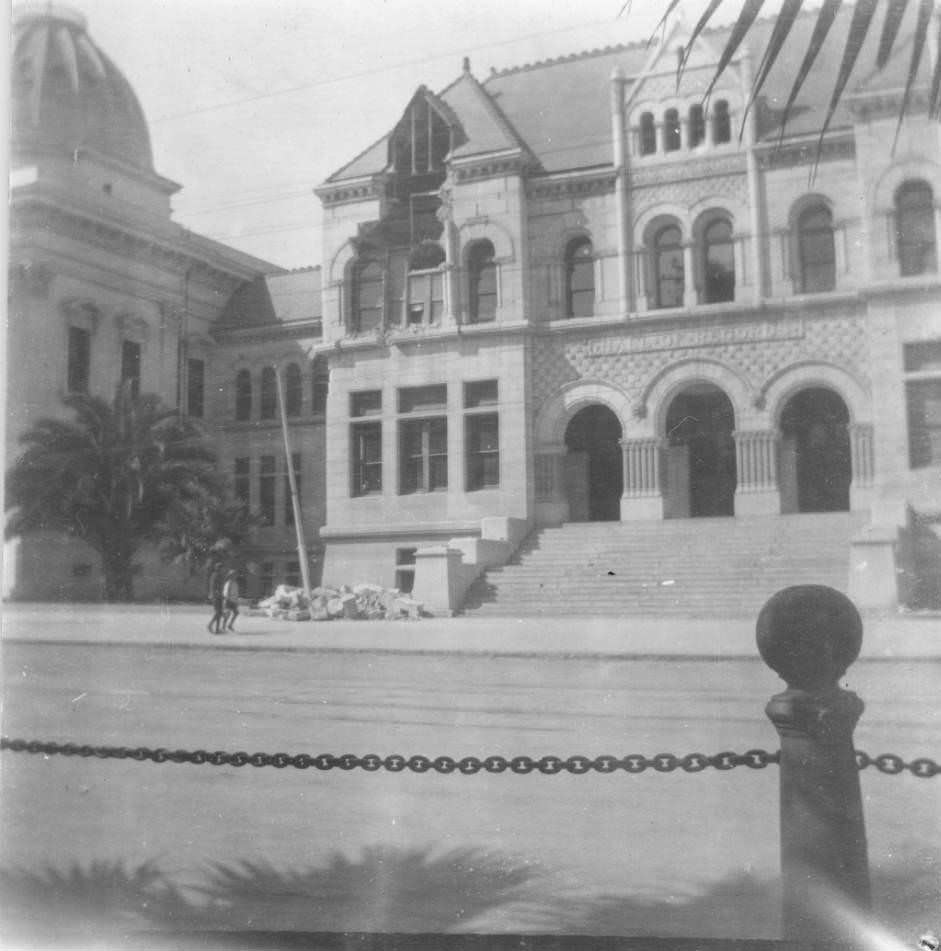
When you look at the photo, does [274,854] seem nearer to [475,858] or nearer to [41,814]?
[475,858]

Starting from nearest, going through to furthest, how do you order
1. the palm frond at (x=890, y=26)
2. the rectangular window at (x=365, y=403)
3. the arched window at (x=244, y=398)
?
the palm frond at (x=890, y=26), the rectangular window at (x=365, y=403), the arched window at (x=244, y=398)

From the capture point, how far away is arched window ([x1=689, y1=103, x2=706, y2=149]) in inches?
152

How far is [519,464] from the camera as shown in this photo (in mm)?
4082

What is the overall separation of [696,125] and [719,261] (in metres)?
0.54

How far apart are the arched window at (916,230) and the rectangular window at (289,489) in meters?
2.56

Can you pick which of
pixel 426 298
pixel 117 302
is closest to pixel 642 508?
pixel 426 298

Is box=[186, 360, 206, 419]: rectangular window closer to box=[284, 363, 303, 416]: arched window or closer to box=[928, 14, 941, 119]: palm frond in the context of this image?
box=[284, 363, 303, 416]: arched window

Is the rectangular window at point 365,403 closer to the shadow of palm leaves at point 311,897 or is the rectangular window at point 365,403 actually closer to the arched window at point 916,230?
the shadow of palm leaves at point 311,897

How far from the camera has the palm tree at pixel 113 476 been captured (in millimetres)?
4352

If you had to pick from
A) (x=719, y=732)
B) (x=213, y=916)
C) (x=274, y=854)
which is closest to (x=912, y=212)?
(x=719, y=732)

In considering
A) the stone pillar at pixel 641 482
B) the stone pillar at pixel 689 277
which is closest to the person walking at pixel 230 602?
the stone pillar at pixel 641 482

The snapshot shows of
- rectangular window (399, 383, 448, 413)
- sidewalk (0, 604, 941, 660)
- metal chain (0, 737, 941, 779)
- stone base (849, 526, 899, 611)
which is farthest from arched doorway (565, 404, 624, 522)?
metal chain (0, 737, 941, 779)

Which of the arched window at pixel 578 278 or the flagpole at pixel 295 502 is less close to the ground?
the arched window at pixel 578 278

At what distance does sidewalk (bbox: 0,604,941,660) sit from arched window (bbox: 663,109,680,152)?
1895 millimetres
